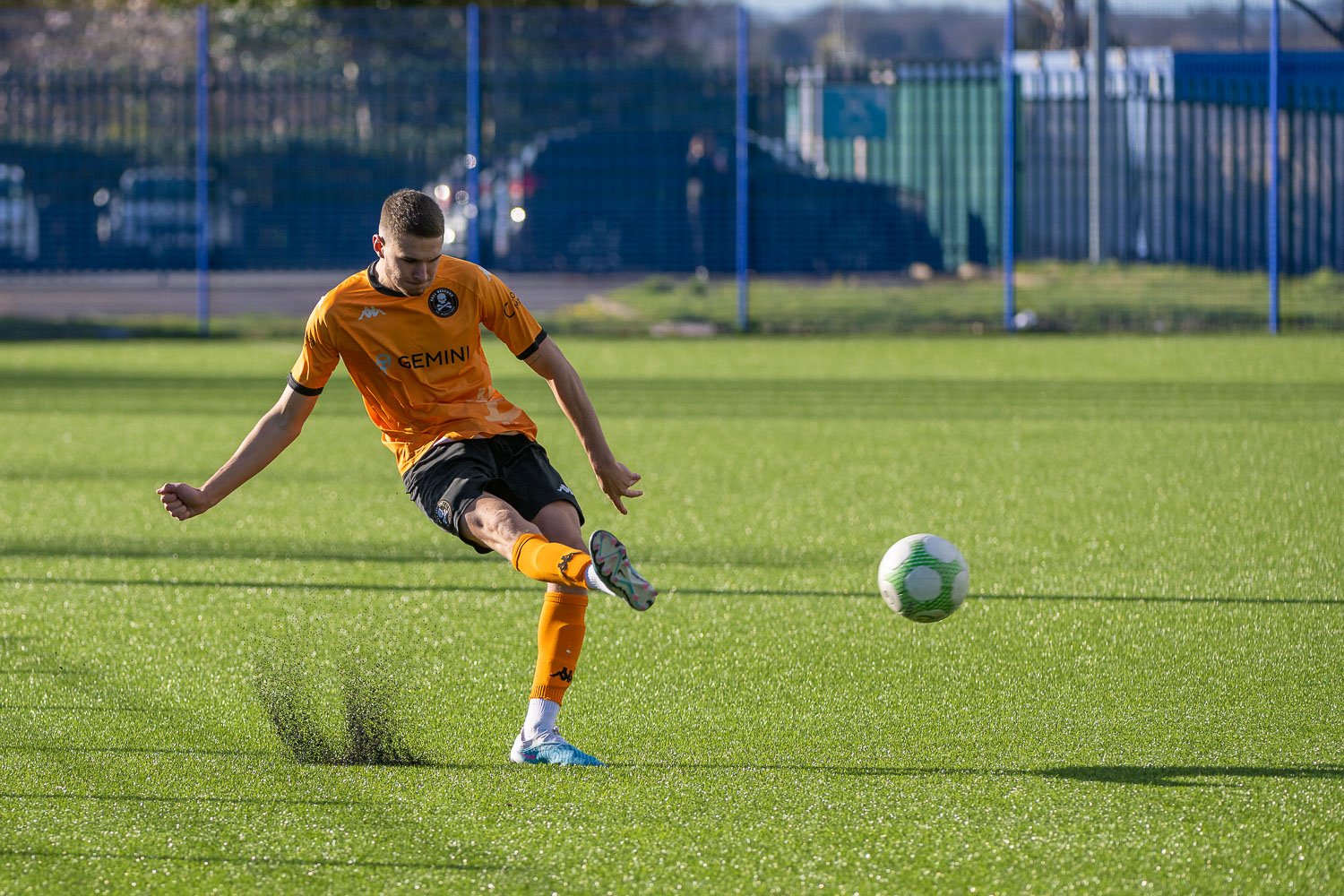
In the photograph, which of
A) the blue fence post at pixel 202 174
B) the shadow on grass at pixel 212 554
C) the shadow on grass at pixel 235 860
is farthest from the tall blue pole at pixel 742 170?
the shadow on grass at pixel 235 860

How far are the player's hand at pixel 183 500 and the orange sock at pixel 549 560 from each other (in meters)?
0.99

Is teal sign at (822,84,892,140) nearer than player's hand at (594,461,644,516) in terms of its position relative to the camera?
No

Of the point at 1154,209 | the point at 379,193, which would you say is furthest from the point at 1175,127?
the point at 379,193

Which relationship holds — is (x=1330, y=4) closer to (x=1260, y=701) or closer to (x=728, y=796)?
(x=1260, y=701)

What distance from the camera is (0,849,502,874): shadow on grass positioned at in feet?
13.2

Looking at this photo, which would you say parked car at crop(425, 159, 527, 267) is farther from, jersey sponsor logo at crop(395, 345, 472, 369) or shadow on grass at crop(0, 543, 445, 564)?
jersey sponsor logo at crop(395, 345, 472, 369)

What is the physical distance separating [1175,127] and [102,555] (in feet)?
49.9

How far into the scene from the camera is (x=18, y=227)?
20.1m

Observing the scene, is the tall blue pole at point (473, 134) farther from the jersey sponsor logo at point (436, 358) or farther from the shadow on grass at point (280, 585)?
the jersey sponsor logo at point (436, 358)

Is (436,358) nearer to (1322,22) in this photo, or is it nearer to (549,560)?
(549,560)

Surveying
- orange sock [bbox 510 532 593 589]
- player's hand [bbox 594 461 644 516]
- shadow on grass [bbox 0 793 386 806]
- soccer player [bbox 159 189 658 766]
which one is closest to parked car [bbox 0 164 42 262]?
soccer player [bbox 159 189 658 766]

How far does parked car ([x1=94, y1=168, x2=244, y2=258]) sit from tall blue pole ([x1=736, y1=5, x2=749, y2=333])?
596 cm

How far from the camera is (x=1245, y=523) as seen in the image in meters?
8.62

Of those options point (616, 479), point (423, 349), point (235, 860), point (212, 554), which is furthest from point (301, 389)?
point (212, 554)
